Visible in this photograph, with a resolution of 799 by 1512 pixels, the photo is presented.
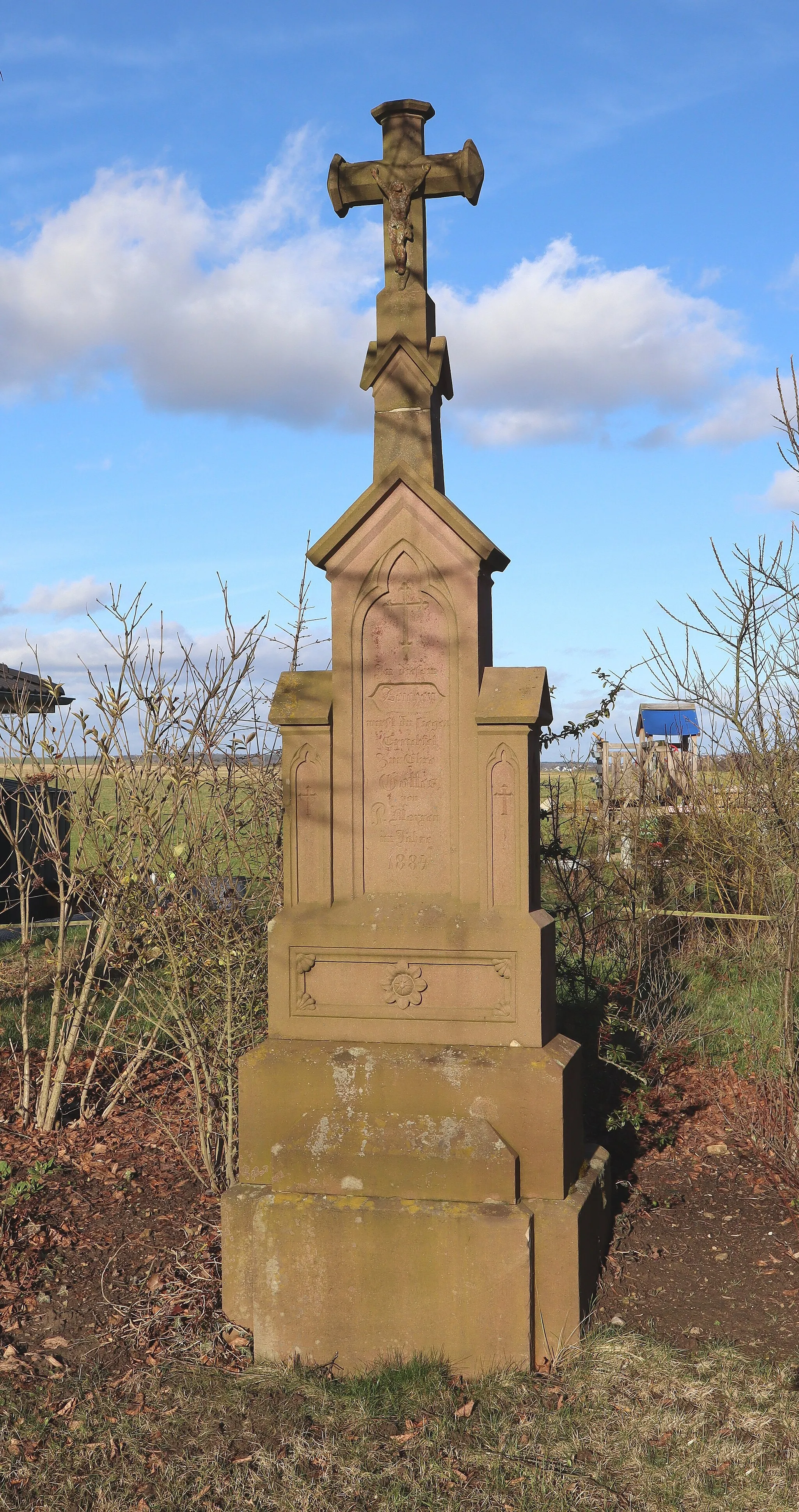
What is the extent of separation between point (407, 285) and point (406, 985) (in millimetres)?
3052

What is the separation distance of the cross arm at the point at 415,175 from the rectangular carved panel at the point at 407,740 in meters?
1.68

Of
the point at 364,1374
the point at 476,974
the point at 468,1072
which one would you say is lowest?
the point at 364,1374

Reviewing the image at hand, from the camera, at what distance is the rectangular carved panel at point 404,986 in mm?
4578

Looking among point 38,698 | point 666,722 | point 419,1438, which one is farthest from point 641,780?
Answer: point 666,722

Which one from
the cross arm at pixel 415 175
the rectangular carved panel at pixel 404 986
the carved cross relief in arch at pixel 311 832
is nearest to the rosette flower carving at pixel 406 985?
the rectangular carved panel at pixel 404 986

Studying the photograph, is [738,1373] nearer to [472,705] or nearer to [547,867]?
[472,705]

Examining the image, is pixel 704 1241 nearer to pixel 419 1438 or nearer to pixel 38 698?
pixel 419 1438

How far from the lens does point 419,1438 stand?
3.68 metres

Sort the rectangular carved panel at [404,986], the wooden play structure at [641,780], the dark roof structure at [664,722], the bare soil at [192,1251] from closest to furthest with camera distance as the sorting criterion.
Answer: the bare soil at [192,1251], the rectangular carved panel at [404,986], the wooden play structure at [641,780], the dark roof structure at [664,722]

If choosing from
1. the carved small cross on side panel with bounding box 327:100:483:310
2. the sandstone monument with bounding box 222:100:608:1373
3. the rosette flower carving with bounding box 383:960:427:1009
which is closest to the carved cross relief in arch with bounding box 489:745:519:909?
the sandstone monument with bounding box 222:100:608:1373

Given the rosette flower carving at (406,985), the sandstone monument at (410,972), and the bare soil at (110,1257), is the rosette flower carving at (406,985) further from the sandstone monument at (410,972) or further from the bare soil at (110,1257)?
the bare soil at (110,1257)

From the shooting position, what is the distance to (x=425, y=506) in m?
4.71

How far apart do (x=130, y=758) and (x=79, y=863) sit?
0.89m

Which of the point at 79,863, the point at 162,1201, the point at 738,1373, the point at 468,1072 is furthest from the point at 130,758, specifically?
the point at 738,1373
